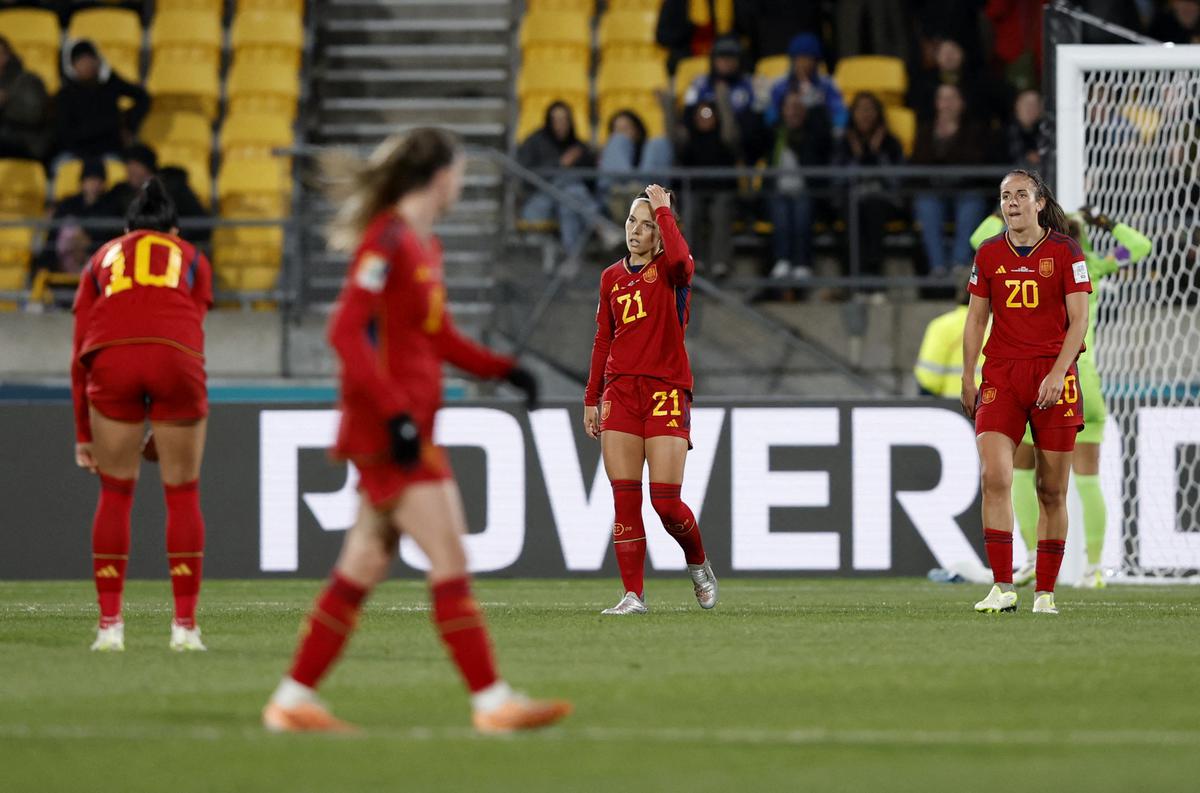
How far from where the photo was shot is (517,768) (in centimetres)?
482

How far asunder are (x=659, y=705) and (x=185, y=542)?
103 inches

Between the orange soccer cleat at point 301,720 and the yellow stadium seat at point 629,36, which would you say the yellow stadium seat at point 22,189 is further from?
the orange soccer cleat at point 301,720

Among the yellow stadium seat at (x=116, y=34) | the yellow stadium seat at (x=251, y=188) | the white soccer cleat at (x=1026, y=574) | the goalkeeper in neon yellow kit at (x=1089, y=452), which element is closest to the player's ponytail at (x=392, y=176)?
the goalkeeper in neon yellow kit at (x=1089, y=452)

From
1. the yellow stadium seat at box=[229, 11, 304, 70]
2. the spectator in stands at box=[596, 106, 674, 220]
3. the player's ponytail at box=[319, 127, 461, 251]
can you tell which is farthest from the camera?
the yellow stadium seat at box=[229, 11, 304, 70]

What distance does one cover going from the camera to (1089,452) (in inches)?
474

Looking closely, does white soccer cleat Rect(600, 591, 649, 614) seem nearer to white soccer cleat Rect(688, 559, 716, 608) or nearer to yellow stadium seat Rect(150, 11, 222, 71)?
white soccer cleat Rect(688, 559, 716, 608)

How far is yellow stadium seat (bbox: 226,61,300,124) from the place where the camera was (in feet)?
64.3

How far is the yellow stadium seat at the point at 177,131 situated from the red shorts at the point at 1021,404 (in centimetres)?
1099

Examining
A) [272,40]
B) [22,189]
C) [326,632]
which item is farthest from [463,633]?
[272,40]

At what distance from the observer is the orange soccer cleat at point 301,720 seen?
5.28 m

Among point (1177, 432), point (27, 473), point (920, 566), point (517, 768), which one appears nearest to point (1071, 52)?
point (1177, 432)

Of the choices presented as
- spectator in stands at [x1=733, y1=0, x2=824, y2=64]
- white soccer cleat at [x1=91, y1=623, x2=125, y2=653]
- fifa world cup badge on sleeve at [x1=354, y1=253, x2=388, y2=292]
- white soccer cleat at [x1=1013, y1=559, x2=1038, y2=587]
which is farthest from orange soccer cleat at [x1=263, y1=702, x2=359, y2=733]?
spectator in stands at [x1=733, y1=0, x2=824, y2=64]

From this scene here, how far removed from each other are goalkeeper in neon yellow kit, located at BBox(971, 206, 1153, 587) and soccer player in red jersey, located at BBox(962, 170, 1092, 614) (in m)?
2.09

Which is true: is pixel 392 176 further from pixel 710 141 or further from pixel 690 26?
pixel 690 26
